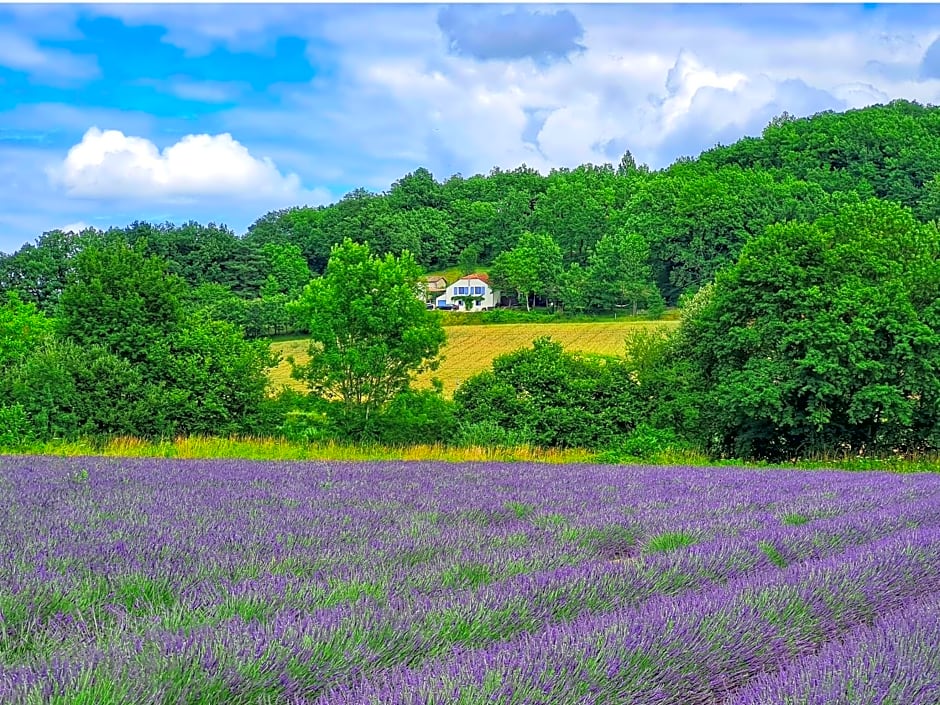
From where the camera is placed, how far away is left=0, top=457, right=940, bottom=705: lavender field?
293 centimetres

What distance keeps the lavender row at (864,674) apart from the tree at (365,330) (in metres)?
17.8

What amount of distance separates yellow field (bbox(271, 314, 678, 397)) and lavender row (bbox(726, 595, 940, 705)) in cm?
3529

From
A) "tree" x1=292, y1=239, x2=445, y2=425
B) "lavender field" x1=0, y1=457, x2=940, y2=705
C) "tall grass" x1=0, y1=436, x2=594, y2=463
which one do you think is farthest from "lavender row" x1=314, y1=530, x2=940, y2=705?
"tree" x1=292, y1=239, x2=445, y2=425

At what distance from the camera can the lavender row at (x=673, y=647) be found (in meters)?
2.80

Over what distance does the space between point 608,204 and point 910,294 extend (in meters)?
76.6

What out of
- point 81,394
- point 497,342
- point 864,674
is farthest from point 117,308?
point 497,342

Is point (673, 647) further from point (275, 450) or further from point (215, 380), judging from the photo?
point (215, 380)

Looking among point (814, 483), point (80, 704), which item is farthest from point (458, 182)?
point (80, 704)

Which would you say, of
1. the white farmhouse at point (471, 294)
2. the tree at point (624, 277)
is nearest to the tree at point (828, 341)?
the tree at point (624, 277)

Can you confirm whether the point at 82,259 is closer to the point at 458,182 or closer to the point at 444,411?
the point at 444,411

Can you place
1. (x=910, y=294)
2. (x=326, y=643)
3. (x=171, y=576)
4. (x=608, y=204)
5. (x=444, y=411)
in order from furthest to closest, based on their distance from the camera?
(x=608, y=204)
(x=444, y=411)
(x=910, y=294)
(x=171, y=576)
(x=326, y=643)

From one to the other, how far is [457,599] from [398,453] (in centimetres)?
1309

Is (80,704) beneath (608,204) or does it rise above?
beneath

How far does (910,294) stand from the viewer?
19406 millimetres
